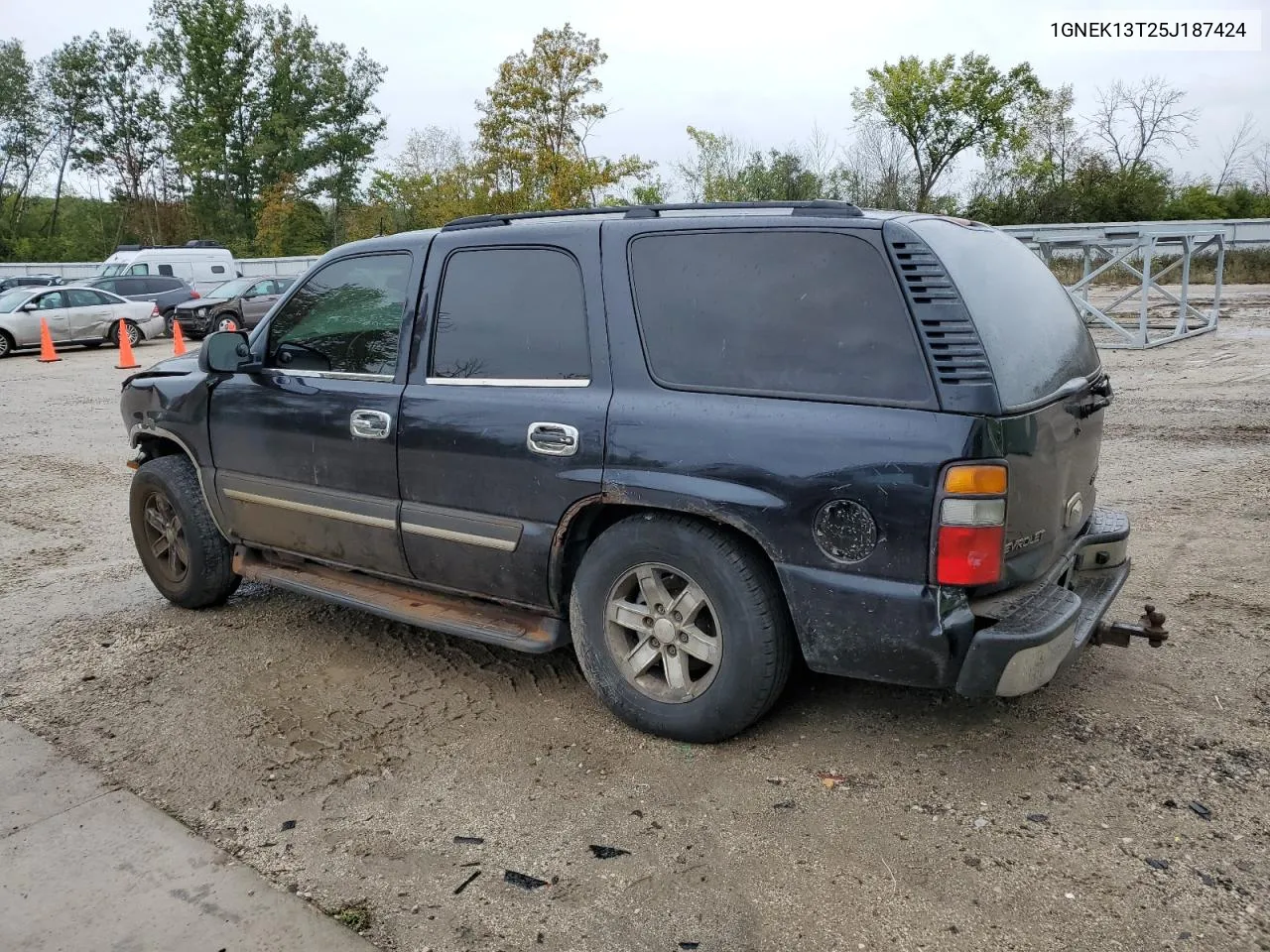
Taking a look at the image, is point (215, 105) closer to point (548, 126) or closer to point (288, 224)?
point (288, 224)

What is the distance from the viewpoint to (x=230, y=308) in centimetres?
2359

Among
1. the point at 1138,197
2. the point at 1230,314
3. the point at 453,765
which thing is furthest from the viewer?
the point at 1138,197

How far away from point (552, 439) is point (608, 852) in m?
1.42

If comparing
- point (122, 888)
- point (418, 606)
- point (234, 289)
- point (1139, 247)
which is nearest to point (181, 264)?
point (234, 289)

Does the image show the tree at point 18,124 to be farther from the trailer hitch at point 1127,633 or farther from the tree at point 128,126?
the trailer hitch at point 1127,633

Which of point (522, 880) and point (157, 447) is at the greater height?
point (157, 447)

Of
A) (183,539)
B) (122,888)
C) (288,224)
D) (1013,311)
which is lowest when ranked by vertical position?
(122,888)

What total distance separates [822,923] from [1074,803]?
3.33ft

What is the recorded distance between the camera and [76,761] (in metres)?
3.62

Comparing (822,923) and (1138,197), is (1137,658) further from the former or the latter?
(1138,197)

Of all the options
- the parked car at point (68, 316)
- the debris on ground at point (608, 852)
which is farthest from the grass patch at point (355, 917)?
the parked car at point (68, 316)

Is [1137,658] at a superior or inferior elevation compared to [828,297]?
inferior

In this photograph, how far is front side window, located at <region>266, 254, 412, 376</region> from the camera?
4.24 meters

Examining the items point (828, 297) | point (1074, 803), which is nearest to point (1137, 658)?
point (1074, 803)
